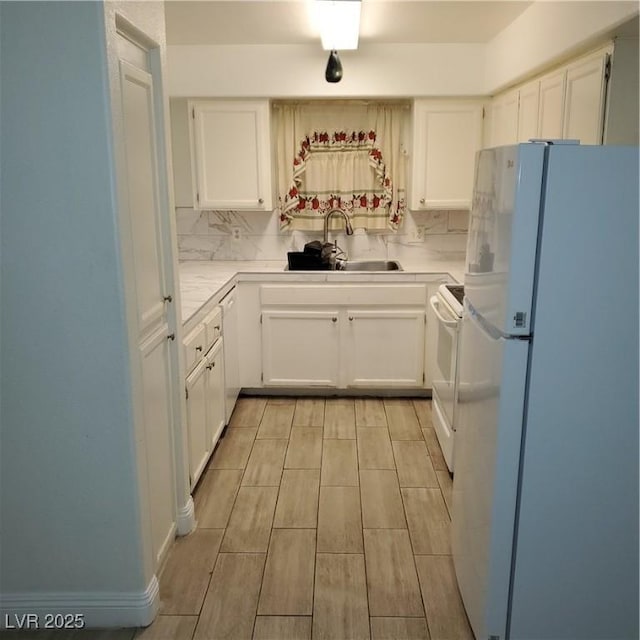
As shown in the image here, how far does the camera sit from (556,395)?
1.62 meters

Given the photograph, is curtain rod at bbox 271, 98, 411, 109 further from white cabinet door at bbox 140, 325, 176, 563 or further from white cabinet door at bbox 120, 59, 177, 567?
white cabinet door at bbox 140, 325, 176, 563

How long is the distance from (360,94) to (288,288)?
1.37 metres

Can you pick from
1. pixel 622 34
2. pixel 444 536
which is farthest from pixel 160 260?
pixel 622 34

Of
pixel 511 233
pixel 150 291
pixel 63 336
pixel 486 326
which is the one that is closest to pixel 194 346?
pixel 150 291

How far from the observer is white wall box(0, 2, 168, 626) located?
163 centimetres

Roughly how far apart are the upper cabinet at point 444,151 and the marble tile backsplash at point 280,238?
37 centimetres

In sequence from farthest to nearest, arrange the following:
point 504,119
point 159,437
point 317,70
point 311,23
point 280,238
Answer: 1. point 280,238
2. point 317,70
3. point 504,119
4. point 311,23
5. point 159,437

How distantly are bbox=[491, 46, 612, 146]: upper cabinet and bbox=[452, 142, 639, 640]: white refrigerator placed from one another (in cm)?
88

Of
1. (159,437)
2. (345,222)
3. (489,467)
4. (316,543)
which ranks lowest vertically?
(316,543)

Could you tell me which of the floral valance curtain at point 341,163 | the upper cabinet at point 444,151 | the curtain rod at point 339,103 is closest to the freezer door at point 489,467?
the upper cabinet at point 444,151

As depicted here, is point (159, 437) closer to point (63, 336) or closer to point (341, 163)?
point (63, 336)

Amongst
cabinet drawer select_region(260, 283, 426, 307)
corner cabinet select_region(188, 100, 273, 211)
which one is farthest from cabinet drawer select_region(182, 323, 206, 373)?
corner cabinet select_region(188, 100, 273, 211)

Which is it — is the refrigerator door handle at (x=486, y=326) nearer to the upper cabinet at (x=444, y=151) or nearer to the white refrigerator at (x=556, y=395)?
the white refrigerator at (x=556, y=395)

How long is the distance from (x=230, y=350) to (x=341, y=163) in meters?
1.64
